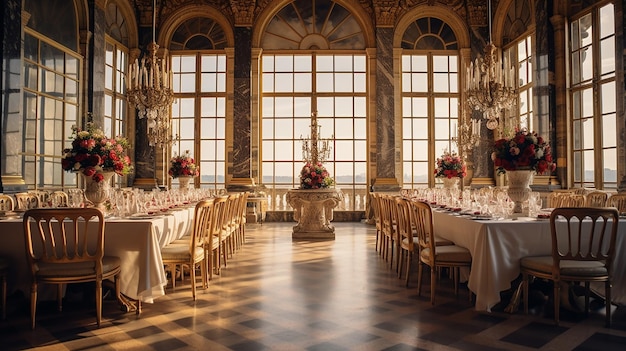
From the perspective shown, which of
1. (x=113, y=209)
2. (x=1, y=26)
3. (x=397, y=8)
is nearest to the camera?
(x=113, y=209)

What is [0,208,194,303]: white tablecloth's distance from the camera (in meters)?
3.85

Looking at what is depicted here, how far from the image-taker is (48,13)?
8.05 meters

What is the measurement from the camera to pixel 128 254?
154 inches

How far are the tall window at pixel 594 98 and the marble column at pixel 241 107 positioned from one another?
6775mm

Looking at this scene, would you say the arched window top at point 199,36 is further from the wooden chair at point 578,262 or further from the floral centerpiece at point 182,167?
the wooden chair at point 578,262

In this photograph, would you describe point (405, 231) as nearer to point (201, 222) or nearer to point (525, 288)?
point (525, 288)

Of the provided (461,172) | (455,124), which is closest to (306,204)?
(461,172)

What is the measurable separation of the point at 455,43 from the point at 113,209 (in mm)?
9321

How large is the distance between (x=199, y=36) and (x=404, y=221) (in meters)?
8.36

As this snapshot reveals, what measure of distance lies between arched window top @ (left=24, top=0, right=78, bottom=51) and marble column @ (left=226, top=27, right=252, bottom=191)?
11.8 feet

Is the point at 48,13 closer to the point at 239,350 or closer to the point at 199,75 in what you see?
the point at 199,75

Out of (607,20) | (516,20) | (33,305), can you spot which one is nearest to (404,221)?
(33,305)

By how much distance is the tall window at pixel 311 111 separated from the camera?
38.4ft

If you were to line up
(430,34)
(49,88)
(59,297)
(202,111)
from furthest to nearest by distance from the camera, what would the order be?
(202,111)
(430,34)
(49,88)
(59,297)
